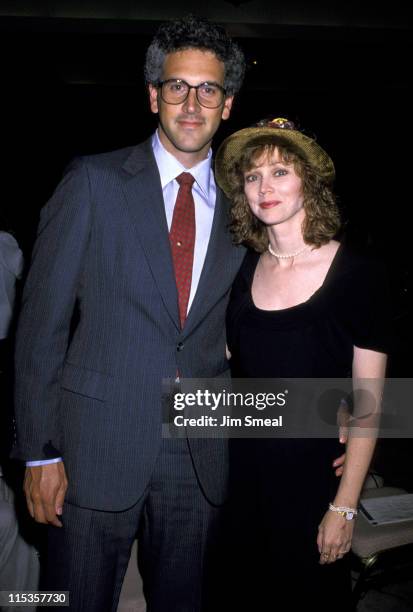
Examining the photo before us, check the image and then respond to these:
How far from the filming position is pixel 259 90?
682 centimetres

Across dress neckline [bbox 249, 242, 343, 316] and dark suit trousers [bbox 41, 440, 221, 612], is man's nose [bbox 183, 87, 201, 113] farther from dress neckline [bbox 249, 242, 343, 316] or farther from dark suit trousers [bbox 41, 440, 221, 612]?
dark suit trousers [bbox 41, 440, 221, 612]

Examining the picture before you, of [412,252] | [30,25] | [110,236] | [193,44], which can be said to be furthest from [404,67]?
[110,236]

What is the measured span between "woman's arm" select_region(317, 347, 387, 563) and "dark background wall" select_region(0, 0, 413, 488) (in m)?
4.37

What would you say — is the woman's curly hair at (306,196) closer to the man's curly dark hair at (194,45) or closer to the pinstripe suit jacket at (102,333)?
the man's curly dark hair at (194,45)

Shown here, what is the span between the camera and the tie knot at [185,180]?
152cm

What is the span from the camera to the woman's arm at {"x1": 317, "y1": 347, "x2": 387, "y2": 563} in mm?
1523

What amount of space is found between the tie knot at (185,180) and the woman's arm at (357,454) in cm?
69

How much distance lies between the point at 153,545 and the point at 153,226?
0.93 m

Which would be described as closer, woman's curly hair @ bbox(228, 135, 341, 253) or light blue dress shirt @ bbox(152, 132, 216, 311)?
light blue dress shirt @ bbox(152, 132, 216, 311)

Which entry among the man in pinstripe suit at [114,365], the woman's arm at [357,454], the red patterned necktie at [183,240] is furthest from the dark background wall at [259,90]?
the woman's arm at [357,454]

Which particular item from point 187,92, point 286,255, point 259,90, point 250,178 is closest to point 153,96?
point 187,92

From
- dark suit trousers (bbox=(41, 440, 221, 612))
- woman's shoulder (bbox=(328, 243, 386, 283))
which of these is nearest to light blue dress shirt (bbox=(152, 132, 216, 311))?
woman's shoulder (bbox=(328, 243, 386, 283))

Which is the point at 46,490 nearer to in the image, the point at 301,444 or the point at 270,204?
the point at 301,444

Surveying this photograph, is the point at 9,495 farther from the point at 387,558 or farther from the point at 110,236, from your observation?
the point at 387,558
